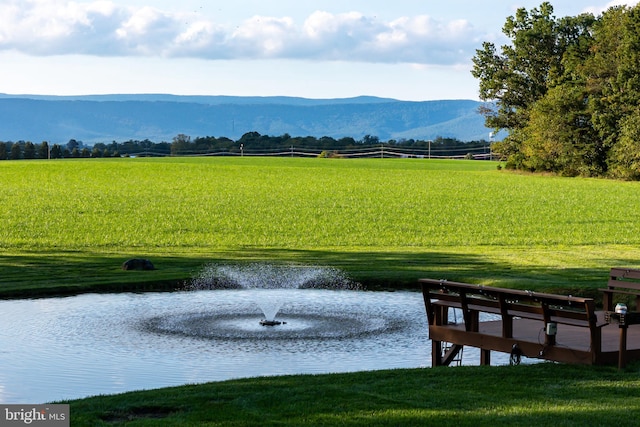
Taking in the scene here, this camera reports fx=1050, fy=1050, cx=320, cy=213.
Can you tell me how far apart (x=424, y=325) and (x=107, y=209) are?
2804 cm

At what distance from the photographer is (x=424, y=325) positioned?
16.8m

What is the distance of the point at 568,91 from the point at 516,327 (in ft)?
194

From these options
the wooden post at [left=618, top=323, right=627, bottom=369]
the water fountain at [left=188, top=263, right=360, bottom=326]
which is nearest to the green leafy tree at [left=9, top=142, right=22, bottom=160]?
the water fountain at [left=188, top=263, right=360, bottom=326]

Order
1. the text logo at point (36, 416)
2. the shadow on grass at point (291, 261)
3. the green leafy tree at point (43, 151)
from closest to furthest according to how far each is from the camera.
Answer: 1. the text logo at point (36, 416)
2. the shadow on grass at point (291, 261)
3. the green leafy tree at point (43, 151)

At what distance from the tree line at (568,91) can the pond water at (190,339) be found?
2003 inches

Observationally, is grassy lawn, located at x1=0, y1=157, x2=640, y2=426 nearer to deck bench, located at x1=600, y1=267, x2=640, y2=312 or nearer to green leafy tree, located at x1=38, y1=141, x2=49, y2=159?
deck bench, located at x1=600, y1=267, x2=640, y2=312

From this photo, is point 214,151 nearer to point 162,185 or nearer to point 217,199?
point 162,185

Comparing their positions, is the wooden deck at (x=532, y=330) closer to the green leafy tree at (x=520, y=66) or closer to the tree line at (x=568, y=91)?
the tree line at (x=568, y=91)

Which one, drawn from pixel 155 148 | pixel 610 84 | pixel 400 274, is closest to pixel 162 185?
pixel 610 84

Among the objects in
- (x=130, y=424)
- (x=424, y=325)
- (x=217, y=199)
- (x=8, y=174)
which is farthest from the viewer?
(x=8, y=174)

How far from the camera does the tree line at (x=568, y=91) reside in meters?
67.8

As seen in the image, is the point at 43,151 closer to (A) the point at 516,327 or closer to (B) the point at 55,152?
(B) the point at 55,152

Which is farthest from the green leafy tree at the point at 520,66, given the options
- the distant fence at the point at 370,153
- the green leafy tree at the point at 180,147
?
the green leafy tree at the point at 180,147

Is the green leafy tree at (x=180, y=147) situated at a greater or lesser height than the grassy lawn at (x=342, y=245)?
greater
